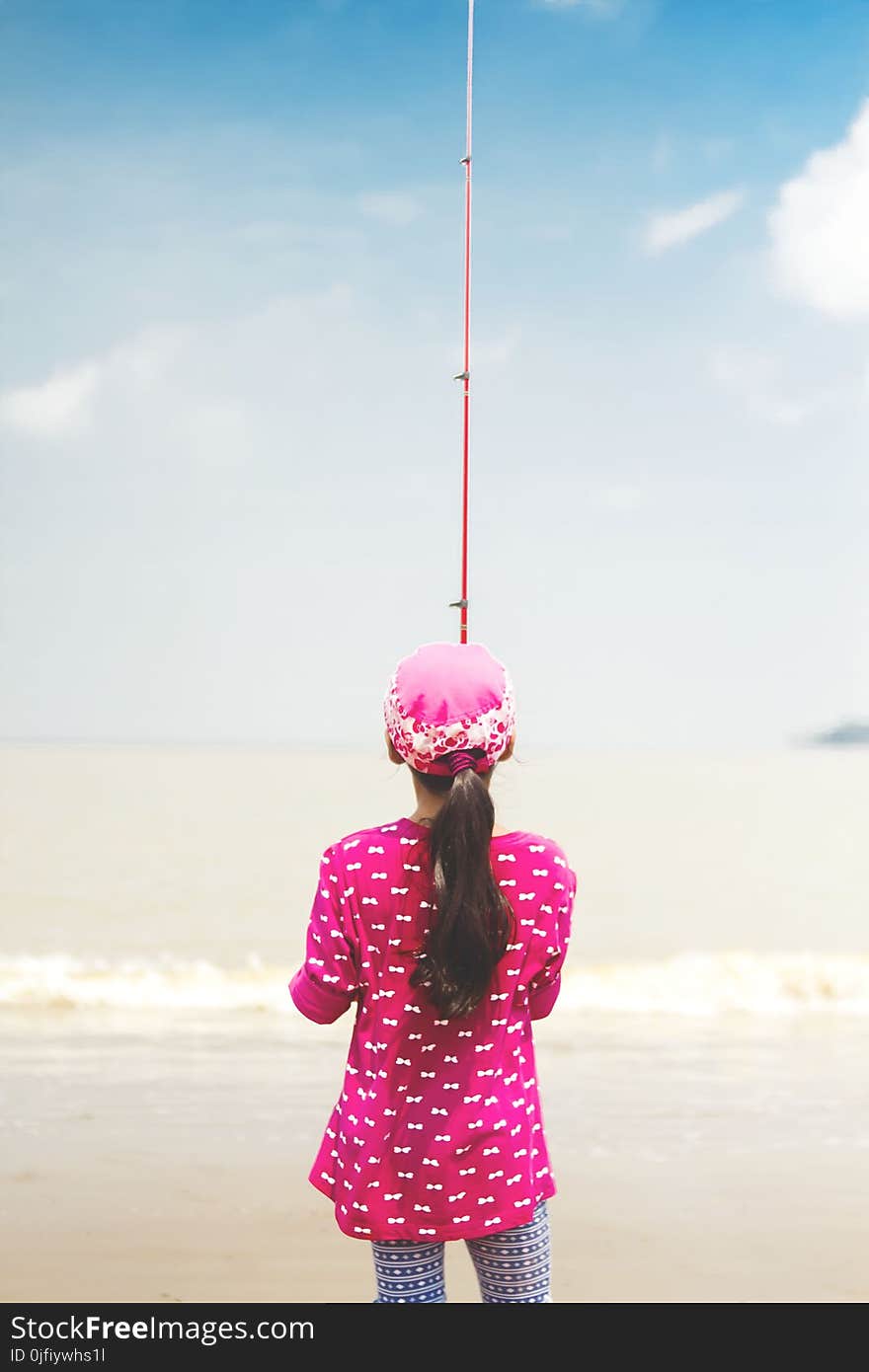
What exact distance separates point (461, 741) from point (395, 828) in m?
0.12

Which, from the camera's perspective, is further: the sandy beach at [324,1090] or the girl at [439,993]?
the sandy beach at [324,1090]

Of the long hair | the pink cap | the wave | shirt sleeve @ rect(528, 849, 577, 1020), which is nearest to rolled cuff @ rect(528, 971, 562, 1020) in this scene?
shirt sleeve @ rect(528, 849, 577, 1020)

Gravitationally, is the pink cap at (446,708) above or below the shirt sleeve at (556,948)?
above

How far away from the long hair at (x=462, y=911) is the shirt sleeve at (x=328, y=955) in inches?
3.4

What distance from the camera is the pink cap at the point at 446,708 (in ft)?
4.75

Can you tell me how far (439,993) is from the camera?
139 centimetres

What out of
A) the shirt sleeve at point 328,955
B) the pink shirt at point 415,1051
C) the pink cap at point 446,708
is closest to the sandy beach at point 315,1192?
the pink shirt at point 415,1051

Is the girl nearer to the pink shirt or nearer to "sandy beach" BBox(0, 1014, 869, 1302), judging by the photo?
the pink shirt

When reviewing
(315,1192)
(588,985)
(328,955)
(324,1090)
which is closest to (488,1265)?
(328,955)

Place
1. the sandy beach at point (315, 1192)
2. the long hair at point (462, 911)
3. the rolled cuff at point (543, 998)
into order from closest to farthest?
1. the long hair at point (462, 911)
2. the rolled cuff at point (543, 998)
3. the sandy beach at point (315, 1192)

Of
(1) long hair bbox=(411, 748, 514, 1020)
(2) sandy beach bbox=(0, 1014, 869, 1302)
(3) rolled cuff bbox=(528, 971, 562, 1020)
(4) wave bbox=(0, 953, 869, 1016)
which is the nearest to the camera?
(1) long hair bbox=(411, 748, 514, 1020)

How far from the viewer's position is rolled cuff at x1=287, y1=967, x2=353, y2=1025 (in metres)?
1.45

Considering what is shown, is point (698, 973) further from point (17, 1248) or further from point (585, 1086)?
point (17, 1248)

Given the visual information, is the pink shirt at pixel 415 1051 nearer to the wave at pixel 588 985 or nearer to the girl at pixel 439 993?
the girl at pixel 439 993
